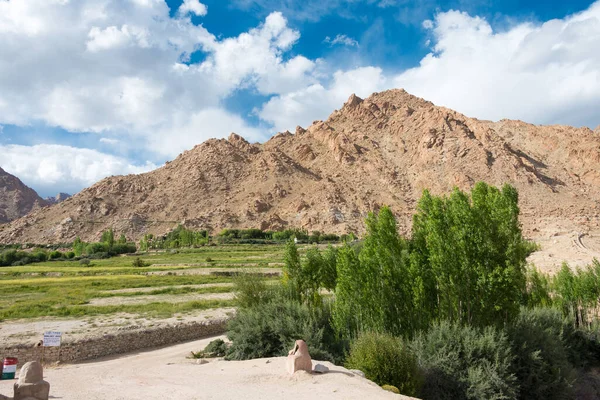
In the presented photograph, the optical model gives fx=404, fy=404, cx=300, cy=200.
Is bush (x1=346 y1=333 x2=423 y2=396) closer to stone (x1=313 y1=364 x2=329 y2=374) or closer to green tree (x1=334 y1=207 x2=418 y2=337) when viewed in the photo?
stone (x1=313 y1=364 x2=329 y2=374)

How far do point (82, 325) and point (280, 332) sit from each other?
36.6 ft

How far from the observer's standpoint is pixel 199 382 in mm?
13000

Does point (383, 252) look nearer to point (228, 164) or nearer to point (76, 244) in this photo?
point (76, 244)

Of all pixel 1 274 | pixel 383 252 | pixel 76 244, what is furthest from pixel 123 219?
pixel 383 252

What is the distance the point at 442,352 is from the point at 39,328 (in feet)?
61.9

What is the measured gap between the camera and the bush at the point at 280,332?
16.1m

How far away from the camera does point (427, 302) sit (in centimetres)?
1611

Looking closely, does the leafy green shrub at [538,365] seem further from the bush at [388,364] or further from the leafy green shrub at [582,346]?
the leafy green shrub at [582,346]

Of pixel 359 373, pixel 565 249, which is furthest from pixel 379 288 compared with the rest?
pixel 565 249

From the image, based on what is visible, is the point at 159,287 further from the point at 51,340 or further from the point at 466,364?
the point at 466,364

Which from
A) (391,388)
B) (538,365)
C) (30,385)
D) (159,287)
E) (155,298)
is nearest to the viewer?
(30,385)

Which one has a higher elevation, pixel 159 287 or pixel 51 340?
pixel 51 340

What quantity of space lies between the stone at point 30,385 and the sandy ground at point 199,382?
171cm

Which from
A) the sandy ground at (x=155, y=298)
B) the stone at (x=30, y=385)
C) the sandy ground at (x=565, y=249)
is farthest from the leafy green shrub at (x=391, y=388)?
the sandy ground at (x=565, y=249)
